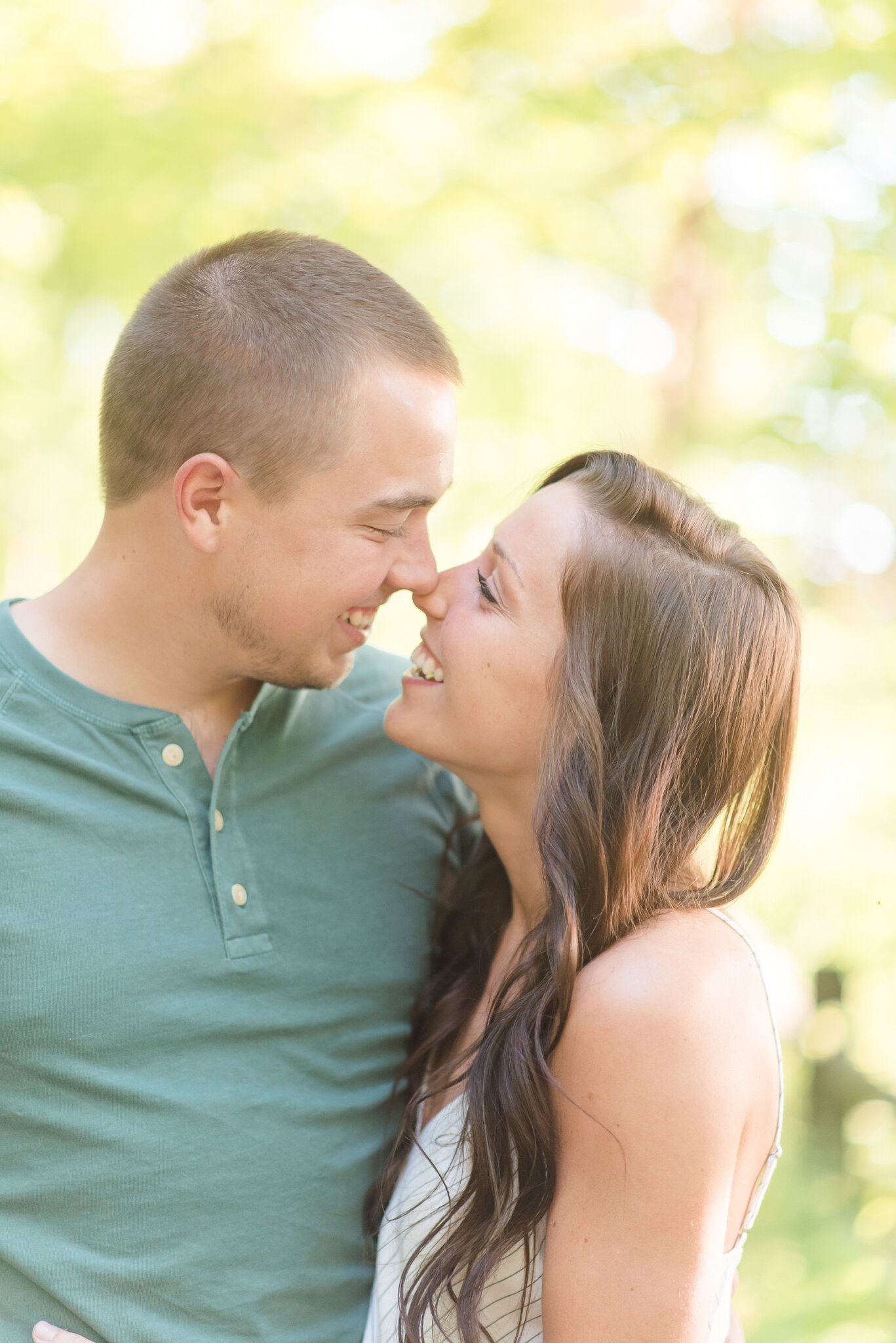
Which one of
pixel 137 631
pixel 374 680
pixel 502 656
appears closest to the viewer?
pixel 502 656

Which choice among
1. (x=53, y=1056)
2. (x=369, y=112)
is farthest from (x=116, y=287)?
(x=53, y=1056)

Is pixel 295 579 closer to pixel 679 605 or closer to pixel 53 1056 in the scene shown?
pixel 679 605

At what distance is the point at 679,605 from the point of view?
173cm

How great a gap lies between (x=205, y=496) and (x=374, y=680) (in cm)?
58

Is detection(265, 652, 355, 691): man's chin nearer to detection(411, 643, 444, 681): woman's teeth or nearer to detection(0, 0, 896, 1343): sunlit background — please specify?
detection(411, 643, 444, 681): woman's teeth

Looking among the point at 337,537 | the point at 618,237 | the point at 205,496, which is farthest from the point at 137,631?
the point at 618,237

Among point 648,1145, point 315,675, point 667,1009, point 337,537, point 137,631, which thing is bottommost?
point 648,1145

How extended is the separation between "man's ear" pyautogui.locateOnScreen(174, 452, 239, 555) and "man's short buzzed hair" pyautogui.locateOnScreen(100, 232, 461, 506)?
0.03m

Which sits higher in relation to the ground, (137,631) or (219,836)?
(137,631)

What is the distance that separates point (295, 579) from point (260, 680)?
0.23 meters

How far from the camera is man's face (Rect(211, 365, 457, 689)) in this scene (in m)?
1.92

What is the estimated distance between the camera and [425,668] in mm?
1973

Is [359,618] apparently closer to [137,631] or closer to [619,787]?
[137,631]

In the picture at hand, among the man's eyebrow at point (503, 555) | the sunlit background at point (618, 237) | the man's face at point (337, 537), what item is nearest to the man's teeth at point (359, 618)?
the man's face at point (337, 537)
